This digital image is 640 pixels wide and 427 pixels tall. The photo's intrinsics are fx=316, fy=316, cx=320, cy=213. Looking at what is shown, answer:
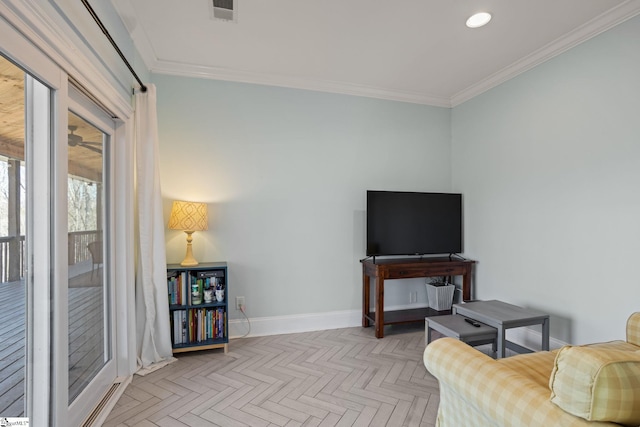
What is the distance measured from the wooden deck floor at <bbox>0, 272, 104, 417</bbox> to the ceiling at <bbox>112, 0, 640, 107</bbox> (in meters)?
1.86

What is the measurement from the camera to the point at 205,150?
9.98 ft

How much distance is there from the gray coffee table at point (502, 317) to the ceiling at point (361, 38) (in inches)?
84.3

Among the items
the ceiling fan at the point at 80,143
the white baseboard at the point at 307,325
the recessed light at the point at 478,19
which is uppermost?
the recessed light at the point at 478,19

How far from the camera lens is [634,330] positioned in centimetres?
174

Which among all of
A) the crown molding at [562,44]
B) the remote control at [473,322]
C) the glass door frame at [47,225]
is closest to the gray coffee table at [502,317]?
the remote control at [473,322]

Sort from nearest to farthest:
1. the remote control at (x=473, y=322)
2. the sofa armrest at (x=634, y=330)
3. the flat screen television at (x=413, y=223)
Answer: the sofa armrest at (x=634, y=330), the remote control at (x=473, y=322), the flat screen television at (x=413, y=223)

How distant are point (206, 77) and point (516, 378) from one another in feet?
10.6

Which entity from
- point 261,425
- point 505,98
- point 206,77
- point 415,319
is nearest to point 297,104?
point 206,77

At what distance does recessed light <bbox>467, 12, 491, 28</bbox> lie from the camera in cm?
223

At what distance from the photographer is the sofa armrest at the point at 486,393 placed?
975 mm

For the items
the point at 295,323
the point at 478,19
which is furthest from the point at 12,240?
the point at 478,19

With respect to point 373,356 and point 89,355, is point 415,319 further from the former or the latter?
point 89,355

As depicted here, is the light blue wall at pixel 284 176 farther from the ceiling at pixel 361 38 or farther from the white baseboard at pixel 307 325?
the ceiling at pixel 361 38

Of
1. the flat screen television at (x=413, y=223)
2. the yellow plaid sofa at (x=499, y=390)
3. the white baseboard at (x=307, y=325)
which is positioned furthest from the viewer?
the flat screen television at (x=413, y=223)
